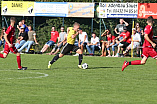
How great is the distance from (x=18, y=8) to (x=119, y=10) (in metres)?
6.78

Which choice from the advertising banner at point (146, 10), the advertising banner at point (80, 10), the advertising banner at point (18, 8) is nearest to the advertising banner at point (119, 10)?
the advertising banner at point (146, 10)

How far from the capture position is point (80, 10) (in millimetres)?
29484

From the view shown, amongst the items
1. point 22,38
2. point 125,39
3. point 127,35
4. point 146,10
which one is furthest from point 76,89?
point 146,10

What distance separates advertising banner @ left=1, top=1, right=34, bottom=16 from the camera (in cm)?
3020

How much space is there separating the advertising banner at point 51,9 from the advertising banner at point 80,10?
34 centimetres

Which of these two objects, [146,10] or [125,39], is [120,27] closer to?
[125,39]

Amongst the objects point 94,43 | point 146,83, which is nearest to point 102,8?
point 94,43

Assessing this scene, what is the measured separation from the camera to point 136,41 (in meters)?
26.8

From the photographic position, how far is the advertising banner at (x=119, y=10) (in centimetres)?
2855

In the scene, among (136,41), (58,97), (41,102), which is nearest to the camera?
(41,102)

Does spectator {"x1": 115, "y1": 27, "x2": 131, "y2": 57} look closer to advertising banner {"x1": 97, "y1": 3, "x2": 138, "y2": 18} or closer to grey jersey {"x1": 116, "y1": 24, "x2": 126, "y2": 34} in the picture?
grey jersey {"x1": 116, "y1": 24, "x2": 126, "y2": 34}

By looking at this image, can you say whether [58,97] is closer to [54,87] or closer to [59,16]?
[54,87]

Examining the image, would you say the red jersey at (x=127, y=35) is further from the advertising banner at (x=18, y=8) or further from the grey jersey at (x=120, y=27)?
the advertising banner at (x=18, y=8)

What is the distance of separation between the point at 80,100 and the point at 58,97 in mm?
607
